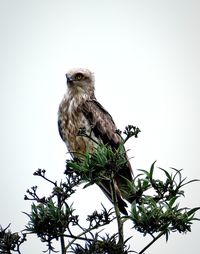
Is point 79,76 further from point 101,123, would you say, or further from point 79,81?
point 101,123

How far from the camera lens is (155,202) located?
14.8 ft

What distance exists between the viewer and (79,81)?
38.0 feet

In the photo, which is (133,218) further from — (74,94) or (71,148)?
(74,94)

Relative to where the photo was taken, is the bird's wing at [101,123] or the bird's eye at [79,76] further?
the bird's eye at [79,76]

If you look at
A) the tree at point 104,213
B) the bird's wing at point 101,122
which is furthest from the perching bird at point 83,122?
the tree at point 104,213

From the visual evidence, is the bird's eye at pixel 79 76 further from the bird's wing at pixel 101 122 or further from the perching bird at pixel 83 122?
the bird's wing at pixel 101 122

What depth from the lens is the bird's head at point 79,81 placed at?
11.4m

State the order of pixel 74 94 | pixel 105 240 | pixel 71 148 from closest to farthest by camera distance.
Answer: pixel 105 240
pixel 71 148
pixel 74 94

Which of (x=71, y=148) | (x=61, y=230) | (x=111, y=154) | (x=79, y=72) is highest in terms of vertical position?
(x=79, y=72)

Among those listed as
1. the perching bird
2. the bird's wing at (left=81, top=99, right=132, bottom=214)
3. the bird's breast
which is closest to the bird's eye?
the perching bird

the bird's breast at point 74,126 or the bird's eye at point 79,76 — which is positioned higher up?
the bird's eye at point 79,76

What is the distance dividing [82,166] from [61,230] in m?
0.62

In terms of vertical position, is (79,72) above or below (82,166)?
above

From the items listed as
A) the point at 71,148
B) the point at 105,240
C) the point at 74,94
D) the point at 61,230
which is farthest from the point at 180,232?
the point at 74,94
